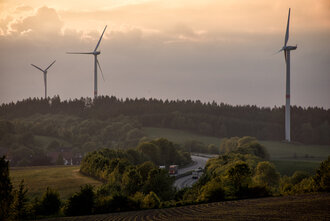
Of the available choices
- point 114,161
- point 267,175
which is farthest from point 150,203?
point 267,175

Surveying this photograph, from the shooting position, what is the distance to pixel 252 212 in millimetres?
59125

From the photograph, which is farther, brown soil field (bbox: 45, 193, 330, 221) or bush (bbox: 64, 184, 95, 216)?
bush (bbox: 64, 184, 95, 216)

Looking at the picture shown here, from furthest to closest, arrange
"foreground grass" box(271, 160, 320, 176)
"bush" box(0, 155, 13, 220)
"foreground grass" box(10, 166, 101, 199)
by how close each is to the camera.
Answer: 1. "foreground grass" box(271, 160, 320, 176)
2. "foreground grass" box(10, 166, 101, 199)
3. "bush" box(0, 155, 13, 220)

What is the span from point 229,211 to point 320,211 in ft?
40.1

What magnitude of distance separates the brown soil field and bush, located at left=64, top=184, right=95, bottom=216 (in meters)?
6.23

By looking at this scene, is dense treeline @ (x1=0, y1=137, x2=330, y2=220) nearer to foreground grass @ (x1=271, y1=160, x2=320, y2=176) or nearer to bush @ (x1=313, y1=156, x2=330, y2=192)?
bush @ (x1=313, y1=156, x2=330, y2=192)

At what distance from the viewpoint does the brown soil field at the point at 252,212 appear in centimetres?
5422

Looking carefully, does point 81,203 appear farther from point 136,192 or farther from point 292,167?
point 292,167

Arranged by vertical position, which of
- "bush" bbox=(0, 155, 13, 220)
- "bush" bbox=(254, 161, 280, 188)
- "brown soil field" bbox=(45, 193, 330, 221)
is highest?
"bush" bbox=(0, 155, 13, 220)

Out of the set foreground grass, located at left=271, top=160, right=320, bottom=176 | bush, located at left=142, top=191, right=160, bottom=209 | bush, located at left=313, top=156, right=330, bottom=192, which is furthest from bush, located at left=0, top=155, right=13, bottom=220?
foreground grass, located at left=271, top=160, right=320, bottom=176

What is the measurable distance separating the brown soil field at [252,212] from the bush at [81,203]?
6232 millimetres

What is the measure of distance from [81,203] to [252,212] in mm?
27605

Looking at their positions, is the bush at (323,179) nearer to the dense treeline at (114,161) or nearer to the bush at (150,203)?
the bush at (150,203)

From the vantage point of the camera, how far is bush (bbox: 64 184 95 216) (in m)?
73.6
